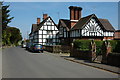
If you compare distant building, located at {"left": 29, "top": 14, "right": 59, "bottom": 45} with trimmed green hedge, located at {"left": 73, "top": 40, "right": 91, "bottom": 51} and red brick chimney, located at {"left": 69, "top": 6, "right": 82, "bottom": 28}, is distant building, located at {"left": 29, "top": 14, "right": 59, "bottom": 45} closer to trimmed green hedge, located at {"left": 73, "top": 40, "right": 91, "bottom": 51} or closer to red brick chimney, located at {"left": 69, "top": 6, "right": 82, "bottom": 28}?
red brick chimney, located at {"left": 69, "top": 6, "right": 82, "bottom": 28}

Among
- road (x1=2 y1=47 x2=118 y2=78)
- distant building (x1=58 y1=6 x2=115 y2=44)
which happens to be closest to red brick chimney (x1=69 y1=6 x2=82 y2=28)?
distant building (x1=58 y1=6 x2=115 y2=44)

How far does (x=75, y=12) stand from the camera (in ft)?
143

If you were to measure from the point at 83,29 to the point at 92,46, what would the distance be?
861 inches

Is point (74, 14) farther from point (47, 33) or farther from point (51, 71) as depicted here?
point (51, 71)

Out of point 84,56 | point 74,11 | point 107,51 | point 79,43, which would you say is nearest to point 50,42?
point 74,11

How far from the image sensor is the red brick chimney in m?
43.2

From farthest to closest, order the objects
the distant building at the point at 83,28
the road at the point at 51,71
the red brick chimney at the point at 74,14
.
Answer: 1. the red brick chimney at the point at 74,14
2. the distant building at the point at 83,28
3. the road at the point at 51,71

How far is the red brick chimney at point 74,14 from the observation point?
4322 cm

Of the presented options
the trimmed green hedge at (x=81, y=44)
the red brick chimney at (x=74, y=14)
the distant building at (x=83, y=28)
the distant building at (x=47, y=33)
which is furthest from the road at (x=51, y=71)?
the distant building at (x=47, y=33)

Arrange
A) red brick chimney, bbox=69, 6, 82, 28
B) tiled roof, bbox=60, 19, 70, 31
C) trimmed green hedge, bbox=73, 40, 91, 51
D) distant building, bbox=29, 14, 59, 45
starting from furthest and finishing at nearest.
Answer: distant building, bbox=29, 14, 59, 45
tiled roof, bbox=60, 19, 70, 31
red brick chimney, bbox=69, 6, 82, 28
trimmed green hedge, bbox=73, 40, 91, 51

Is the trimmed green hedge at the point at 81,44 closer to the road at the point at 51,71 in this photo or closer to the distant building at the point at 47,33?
the road at the point at 51,71

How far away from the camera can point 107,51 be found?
14406 mm

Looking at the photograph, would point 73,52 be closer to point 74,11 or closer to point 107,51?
point 107,51

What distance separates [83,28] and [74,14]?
6.88 m
